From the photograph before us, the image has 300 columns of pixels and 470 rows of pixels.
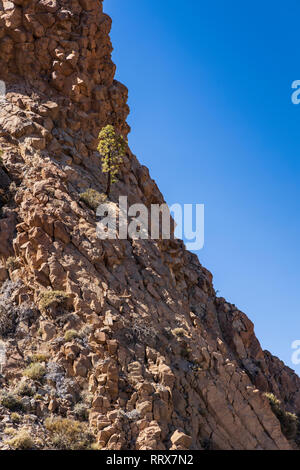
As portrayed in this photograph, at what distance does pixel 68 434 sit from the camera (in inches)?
722

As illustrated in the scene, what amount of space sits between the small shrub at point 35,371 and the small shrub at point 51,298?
3.08 meters

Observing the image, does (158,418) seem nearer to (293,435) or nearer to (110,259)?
(110,259)

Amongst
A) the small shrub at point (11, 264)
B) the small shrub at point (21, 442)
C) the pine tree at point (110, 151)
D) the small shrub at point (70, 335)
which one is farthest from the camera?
the pine tree at point (110, 151)

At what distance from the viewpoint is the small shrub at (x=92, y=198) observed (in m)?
29.0

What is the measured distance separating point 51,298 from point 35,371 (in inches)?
149

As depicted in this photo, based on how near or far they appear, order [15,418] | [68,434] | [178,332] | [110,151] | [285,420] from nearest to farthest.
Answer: [15,418] < [68,434] < [178,332] < [285,420] < [110,151]

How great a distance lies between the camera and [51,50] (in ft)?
116

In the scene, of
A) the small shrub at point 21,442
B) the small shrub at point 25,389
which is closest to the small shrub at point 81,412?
the small shrub at point 25,389

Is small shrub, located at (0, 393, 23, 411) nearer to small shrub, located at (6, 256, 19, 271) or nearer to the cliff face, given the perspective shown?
the cliff face

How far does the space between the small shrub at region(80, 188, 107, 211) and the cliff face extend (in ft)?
1.44

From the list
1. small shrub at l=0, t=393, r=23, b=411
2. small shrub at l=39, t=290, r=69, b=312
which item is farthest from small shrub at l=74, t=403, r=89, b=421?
small shrub at l=39, t=290, r=69, b=312

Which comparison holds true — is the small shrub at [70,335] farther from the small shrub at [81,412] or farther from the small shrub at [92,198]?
the small shrub at [92,198]

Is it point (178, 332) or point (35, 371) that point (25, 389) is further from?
point (178, 332)

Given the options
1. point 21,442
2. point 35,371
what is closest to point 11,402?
point 35,371
